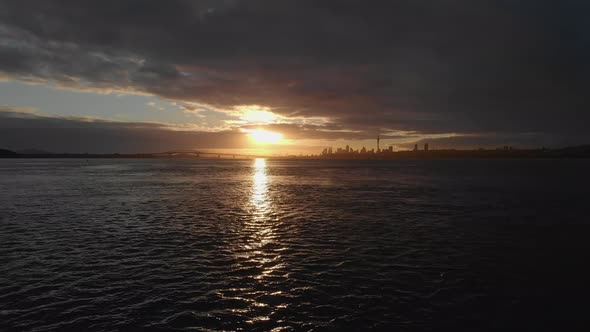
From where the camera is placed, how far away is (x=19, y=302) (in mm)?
15773

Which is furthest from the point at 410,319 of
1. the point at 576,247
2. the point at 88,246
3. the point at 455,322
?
the point at 88,246

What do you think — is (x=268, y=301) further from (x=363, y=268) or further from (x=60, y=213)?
(x=60, y=213)

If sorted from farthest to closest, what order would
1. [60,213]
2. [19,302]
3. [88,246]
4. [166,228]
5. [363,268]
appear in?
[60,213] < [166,228] < [88,246] < [363,268] < [19,302]

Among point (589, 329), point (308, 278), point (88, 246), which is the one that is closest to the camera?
point (589, 329)

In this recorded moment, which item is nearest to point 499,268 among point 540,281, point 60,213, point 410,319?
point 540,281

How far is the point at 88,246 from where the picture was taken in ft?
85.6

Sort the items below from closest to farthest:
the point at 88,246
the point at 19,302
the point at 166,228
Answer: the point at 19,302 < the point at 88,246 < the point at 166,228

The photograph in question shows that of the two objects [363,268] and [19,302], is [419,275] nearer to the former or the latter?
[363,268]

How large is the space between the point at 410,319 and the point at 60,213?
4393 centimetres

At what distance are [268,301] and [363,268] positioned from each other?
751 cm

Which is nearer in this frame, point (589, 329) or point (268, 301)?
point (589, 329)

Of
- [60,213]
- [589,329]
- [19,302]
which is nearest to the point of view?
[589,329]

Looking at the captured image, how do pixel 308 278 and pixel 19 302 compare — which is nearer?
pixel 19 302

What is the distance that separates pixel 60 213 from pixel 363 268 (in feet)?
130
